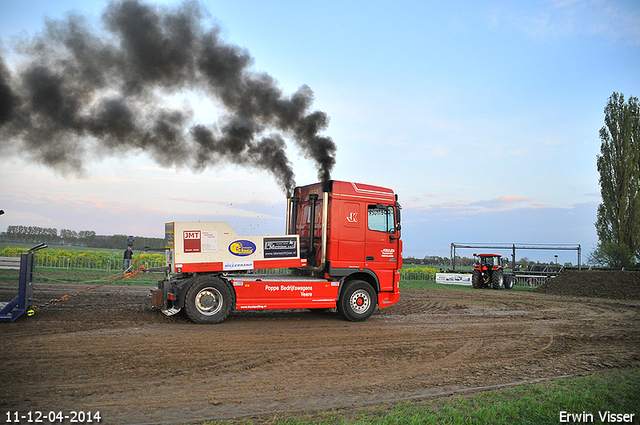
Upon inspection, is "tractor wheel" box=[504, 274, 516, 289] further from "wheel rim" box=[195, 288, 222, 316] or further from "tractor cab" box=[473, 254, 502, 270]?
"wheel rim" box=[195, 288, 222, 316]

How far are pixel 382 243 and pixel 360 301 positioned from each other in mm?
1637

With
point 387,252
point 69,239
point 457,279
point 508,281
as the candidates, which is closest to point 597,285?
point 508,281

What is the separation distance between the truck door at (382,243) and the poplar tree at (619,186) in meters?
31.1

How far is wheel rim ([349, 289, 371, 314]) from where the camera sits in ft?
A: 37.7

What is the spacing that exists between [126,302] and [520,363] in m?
10.8

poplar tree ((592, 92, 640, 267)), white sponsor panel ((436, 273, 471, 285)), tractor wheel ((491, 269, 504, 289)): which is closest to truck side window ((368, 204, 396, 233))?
tractor wheel ((491, 269, 504, 289))

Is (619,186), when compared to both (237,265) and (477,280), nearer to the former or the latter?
(477,280)

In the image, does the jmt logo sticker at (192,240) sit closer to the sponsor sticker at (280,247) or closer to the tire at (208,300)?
the tire at (208,300)

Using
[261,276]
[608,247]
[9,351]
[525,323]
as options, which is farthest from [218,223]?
[608,247]

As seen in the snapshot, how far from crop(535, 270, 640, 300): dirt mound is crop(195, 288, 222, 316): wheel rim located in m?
21.8

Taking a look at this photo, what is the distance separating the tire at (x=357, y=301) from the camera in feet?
37.3

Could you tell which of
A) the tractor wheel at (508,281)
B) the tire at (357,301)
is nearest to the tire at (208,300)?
the tire at (357,301)

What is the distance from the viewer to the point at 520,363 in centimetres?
765

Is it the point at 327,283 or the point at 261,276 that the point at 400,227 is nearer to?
the point at 327,283
